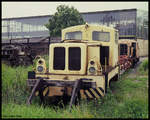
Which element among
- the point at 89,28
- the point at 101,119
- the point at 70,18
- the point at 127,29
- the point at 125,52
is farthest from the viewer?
the point at 127,29

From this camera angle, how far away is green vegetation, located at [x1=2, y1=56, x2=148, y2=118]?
17.6ft

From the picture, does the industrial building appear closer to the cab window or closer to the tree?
the tree

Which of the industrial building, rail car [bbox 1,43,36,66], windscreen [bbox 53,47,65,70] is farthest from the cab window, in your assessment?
the industrial building

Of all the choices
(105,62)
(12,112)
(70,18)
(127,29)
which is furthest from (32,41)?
(127,29)

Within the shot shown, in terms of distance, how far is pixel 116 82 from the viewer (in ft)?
31.0

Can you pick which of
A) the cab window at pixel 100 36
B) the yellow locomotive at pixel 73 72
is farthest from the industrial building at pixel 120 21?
the yellow locomotive at pixel 73 72

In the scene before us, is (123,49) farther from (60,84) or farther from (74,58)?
(60,84)

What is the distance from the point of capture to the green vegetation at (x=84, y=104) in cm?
537

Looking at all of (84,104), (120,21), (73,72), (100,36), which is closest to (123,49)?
(100,36)

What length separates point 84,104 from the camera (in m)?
6.46

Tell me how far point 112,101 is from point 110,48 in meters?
2.12

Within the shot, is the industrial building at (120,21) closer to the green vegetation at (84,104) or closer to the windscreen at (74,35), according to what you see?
the windscreen at (74,35)

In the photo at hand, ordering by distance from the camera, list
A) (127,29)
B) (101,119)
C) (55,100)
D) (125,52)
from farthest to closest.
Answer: (127,29) → (125,52) → (55,100) → (101,119)

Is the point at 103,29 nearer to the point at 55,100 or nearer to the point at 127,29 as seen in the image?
the point at 55,100
